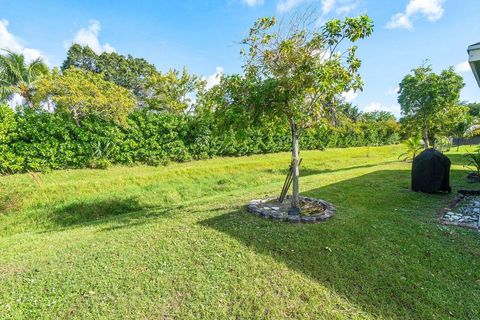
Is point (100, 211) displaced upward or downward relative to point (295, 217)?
downward

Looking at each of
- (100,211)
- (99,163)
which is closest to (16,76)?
(99,163)

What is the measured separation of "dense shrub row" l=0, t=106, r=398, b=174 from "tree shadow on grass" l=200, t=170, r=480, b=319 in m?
1.87

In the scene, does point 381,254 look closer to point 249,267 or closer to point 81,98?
point 249,267

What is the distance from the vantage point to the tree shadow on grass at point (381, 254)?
264 centimetres

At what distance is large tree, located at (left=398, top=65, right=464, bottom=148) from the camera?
39.9 ft

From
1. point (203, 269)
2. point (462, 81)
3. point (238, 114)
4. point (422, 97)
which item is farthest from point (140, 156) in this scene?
point (462, 81)

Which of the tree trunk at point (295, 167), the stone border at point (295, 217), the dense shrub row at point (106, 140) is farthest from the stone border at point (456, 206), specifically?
the tree trunk at point (295, 167)

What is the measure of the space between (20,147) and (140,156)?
4.42 metres

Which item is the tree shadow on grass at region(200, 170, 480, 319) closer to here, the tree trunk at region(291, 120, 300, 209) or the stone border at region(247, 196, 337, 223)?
the stone border at region(247, 196, 337, 223)

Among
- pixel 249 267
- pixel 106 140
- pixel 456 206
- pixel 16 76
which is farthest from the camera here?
A: pixel 16 76

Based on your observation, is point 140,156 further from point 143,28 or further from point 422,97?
point 422,97

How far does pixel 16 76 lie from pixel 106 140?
43.6 feet

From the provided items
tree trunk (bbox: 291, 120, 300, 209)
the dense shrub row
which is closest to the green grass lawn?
tree trunk (bbox: 291, 120, 300, 209)

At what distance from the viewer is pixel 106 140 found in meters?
10.9
